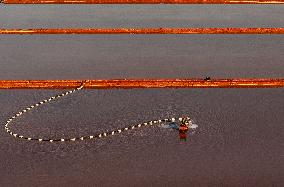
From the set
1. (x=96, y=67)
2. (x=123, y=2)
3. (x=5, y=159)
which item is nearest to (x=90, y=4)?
(x=123, y=2)

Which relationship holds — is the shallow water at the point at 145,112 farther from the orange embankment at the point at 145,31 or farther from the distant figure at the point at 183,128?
the orange embankment at the point at 145,31

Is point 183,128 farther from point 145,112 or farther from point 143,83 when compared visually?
point 143,83

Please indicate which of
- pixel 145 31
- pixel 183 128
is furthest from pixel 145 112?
pixel 145 31

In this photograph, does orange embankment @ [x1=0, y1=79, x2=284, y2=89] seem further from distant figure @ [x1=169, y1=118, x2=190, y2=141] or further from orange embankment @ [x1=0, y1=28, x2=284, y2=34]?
orange embankment @ [x1=0, y1=28, x2=284, y2=34]

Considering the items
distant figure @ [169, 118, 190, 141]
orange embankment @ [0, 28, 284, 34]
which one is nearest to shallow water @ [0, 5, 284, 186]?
distant figure @ [169, 118, 190, 141]

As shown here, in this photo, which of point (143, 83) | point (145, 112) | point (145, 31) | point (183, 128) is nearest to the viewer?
point (183, 128)

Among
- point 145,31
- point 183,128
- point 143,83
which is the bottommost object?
point 183,128

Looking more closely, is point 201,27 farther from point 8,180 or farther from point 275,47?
point 8,180

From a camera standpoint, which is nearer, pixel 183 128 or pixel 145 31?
pixel 183 128

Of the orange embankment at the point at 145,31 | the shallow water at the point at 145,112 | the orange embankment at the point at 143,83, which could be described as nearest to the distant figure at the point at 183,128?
the shallow water at the point at 145,112
